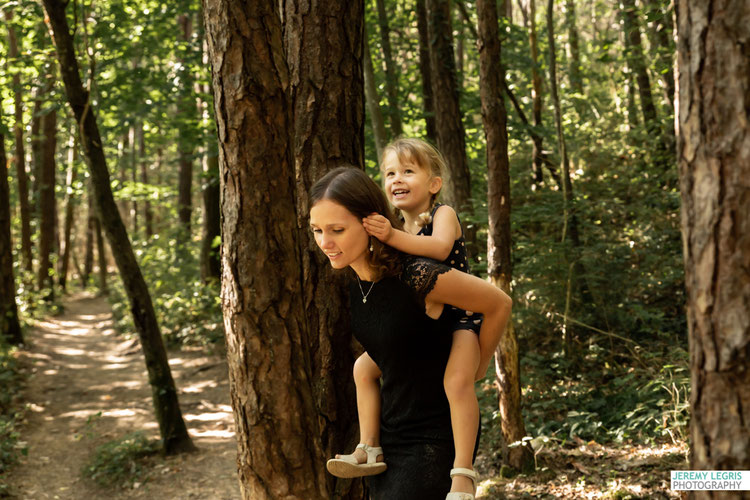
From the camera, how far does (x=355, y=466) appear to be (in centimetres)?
239

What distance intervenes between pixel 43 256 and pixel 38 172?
2.60 meters

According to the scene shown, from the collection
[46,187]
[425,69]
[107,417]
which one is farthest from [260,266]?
[46,187]

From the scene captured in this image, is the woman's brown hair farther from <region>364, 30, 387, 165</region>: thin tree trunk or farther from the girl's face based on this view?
<region>364, 30, 387, 165</region>: thin tree trunk

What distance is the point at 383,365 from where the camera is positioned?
2434 millimetres

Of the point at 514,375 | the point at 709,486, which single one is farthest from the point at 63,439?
the point at 709,486

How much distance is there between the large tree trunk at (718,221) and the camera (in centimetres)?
137

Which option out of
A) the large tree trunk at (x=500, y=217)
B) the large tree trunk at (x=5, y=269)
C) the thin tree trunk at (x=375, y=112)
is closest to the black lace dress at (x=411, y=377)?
the large tree trunk at (x=500, y=217)

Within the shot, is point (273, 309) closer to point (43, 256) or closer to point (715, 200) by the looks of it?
point (715, 200)

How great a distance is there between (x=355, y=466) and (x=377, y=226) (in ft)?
3.03

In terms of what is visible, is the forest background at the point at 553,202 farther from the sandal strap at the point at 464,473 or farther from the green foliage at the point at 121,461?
the sandal strap at the point at 464,473

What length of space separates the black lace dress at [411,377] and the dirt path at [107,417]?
16.3 ft

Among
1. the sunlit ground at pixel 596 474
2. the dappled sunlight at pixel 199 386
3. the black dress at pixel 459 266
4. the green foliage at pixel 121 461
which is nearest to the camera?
the black dress at pixel 459 266

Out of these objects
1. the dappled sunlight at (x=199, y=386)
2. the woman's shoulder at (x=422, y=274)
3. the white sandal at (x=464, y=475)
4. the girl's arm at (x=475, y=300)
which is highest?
the woman's shoulder at (x=422, y=274)

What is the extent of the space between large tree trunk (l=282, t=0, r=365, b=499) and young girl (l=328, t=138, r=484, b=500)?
368mm
